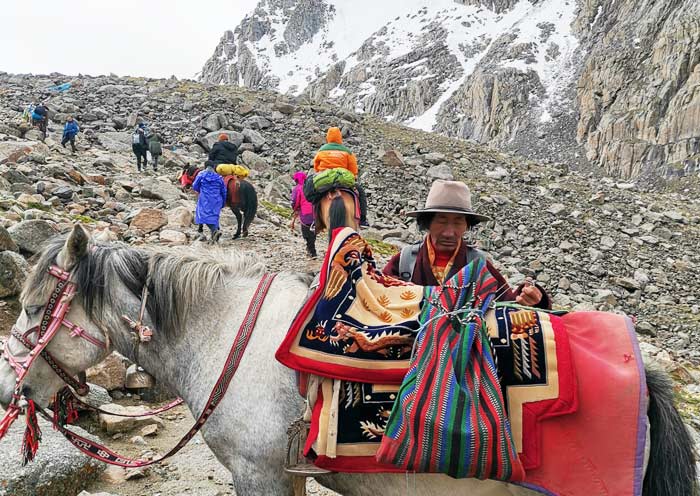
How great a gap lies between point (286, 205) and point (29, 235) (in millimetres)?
8419

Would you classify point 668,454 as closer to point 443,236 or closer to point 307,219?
point 443,236

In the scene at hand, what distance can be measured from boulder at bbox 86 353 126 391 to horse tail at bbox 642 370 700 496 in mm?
4203

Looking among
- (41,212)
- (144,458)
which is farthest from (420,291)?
(41,212)

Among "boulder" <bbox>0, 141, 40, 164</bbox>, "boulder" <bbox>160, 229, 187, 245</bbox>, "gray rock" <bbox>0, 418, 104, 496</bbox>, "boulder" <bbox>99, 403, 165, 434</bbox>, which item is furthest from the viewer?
"boulder" <bbox>0, 141, 40, 164</bbox>

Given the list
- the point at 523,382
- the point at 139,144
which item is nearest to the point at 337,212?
the point at 523,382

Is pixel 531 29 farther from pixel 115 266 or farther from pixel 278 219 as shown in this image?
pixel 115 266

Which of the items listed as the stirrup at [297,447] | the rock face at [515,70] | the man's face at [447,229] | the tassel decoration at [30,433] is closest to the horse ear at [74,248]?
the tassel decoration at [30,433]

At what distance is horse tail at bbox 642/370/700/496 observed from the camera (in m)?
1.72

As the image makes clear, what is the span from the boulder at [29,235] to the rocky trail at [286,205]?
16 millimetres

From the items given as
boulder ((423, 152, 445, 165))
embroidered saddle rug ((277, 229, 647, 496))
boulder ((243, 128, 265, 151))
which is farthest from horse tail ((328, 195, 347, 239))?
boulder ((423, 152, 445, 165))

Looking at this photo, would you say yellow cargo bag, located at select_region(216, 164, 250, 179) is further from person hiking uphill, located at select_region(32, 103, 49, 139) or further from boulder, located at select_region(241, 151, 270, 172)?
person hiking uphill, located at select_region(32, 103, 49, 139)

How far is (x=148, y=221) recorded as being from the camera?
866 centimetres

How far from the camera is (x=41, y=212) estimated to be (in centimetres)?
738

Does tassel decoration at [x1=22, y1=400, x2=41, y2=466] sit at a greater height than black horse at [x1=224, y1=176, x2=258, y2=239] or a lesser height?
lesser
